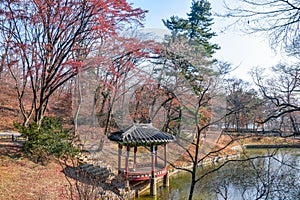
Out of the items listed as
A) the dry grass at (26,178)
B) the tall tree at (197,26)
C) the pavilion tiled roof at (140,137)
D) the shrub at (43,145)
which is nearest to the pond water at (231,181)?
the pavilion tiled roof at (140,137)

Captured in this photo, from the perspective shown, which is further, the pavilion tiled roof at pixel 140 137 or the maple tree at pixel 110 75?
the maple tree at pixel 110 75

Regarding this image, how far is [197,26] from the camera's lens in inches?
484

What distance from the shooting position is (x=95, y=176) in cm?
674

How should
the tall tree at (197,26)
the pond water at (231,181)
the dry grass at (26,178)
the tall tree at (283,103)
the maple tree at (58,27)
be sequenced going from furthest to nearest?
1. the tall tree at (197,26)
2. the maple tree at (58,27)
3. the dry grass at (26,178)
4. the pond water at (231,181)
5. the tall tree at (283,103)

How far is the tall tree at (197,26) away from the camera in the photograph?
11.8 metres

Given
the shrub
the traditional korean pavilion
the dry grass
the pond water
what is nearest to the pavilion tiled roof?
the traditional korean pavilion

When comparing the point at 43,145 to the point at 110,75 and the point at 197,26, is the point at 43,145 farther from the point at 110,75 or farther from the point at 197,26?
the point at 197,26

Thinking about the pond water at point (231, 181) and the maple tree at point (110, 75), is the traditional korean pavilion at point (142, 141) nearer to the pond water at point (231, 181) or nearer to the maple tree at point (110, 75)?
the pond water at point (231, 181)

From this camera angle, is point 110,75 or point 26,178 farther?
point 110,75

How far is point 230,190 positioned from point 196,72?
4215 millimetres

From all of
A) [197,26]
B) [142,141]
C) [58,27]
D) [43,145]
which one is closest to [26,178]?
[43,145]

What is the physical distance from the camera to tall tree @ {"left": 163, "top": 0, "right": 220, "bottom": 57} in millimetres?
11805

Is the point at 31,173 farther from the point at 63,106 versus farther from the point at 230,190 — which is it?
the point at 63,106

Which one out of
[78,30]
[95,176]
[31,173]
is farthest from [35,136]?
[78,30]
